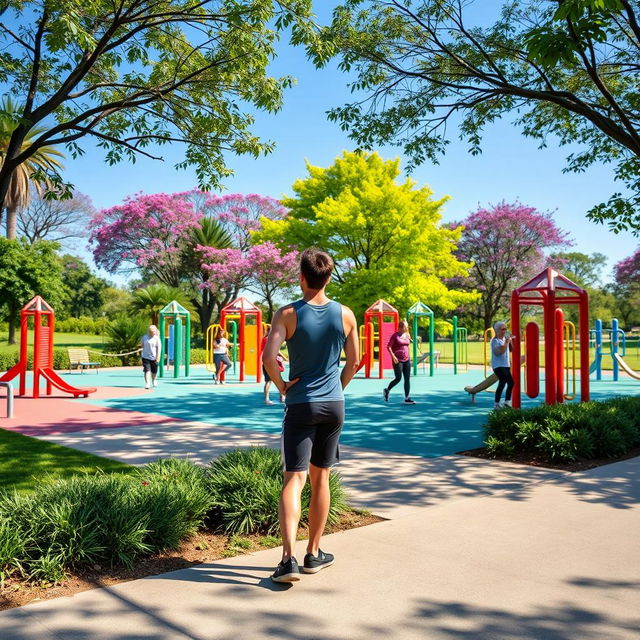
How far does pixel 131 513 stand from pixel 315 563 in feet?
4.44

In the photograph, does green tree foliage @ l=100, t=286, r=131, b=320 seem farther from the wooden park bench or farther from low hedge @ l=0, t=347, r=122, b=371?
the wooden park bench

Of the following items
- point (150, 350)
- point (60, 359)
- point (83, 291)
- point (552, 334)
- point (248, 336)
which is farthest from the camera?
point (83, 291)

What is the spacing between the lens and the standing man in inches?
149

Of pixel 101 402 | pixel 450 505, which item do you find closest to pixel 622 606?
pixel 450 505

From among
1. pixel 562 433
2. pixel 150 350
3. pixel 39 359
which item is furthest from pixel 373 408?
pixel 39 359

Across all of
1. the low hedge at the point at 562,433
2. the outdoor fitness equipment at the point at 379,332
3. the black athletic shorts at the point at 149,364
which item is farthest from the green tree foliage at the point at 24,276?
the low hedge at the point at 562,433

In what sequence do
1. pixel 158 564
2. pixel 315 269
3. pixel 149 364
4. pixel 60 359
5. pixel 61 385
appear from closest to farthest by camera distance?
pixel 315 269, pixel 158 564, pixel 61 385, pixel 149 364, pixel 60 359

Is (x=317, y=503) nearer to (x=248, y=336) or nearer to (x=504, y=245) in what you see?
(x=248, y=336)

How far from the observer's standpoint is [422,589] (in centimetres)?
369

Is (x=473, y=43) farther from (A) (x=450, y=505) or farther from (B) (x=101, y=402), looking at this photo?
(B) (x=101, y=402)

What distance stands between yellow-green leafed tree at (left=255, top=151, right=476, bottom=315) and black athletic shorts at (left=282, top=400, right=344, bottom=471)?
2648 centimetres

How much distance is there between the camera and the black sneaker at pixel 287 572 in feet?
12.2

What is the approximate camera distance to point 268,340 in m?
3.83

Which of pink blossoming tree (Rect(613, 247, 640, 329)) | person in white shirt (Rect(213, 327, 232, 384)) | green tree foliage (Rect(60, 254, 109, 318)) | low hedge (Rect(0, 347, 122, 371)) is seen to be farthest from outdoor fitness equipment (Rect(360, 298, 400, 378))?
green tree foliage (Rect(60, 254, 109, 318))
